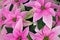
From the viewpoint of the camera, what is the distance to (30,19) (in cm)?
80

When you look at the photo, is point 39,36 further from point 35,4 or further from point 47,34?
point 35,4

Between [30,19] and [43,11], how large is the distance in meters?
0.07

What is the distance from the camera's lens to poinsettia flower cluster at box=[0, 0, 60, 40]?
0.74m

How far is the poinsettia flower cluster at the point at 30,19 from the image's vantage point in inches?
29.0

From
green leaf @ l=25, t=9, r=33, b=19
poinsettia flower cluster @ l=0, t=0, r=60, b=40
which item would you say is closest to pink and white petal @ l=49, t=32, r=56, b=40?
poinsettia flower cluster @ l=0, t=0, r=60, b=40

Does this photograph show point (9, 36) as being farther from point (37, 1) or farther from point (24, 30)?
point (37, 1)

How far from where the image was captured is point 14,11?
2.70ft

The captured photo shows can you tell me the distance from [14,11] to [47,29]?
0.58 ft

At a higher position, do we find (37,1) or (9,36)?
(37,1)

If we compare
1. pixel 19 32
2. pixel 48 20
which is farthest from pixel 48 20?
pixel 19 32

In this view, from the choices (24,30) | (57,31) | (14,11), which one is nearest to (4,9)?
(14,11)

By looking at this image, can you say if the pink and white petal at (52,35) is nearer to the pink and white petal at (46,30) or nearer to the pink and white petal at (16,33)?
the pink and white petal at (46,30)

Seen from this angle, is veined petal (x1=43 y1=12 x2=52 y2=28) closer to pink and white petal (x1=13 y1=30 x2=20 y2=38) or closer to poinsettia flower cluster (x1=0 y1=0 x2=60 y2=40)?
poinsettia flower cluster (x1=0 y1=0 x2=60 y2=40)

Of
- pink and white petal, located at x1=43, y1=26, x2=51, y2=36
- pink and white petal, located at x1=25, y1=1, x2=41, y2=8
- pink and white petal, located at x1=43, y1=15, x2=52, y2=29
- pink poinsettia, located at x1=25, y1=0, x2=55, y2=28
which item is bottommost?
pink and white petal, located at x1=43, y1=26, x2=51, y2=36
